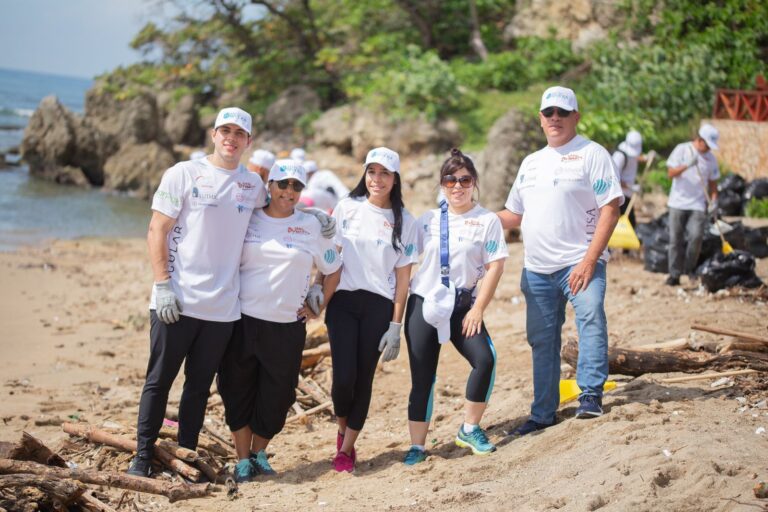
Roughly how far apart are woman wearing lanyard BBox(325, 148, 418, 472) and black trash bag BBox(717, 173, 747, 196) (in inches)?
399

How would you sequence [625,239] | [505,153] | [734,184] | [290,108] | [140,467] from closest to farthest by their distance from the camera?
[140,467] → [625,239] → [734,184] → [505,153] → [290,108]

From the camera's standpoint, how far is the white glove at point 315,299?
16.9ft

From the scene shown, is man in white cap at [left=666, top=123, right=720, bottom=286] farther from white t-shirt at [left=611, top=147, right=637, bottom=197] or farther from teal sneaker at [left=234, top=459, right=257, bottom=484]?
teal sneaker at [left=234, top=459, right=257, bottom=484]

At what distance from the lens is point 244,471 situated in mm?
5176

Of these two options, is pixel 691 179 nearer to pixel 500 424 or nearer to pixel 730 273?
pixel 730 273

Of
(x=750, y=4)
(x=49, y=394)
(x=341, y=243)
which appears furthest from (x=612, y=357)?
(x=750, y=4)

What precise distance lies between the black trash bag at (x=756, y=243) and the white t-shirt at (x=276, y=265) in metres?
8.36

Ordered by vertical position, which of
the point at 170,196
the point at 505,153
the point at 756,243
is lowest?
the point at 756,243

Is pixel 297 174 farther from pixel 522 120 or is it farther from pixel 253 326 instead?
pixel 522 120

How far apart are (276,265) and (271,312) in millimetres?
283

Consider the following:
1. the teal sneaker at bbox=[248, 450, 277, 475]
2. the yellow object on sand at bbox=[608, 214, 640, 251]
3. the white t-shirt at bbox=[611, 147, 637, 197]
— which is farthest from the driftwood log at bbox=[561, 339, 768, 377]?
the white t-shirt at bbox=[611, 147, 637, 197]

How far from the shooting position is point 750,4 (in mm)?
18078

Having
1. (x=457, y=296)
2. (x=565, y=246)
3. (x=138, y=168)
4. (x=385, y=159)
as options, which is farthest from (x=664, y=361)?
(x=138, y=168)

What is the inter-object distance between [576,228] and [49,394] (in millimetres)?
4748
